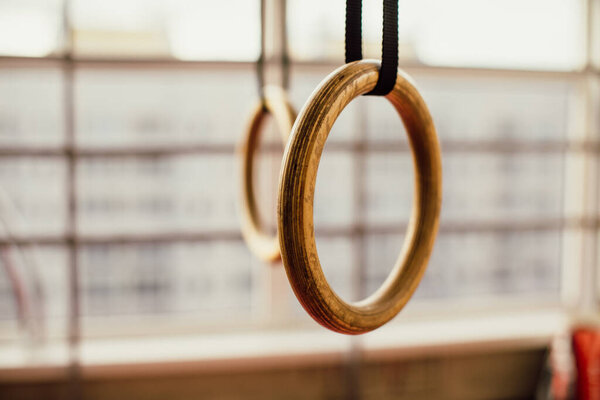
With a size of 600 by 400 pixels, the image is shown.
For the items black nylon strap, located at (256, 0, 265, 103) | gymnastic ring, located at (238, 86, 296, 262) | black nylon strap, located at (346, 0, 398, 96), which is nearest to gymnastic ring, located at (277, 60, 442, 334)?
black nylon strap, located at (346, 0, 398, 96)

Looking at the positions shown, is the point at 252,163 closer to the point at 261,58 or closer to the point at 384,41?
the point at 261,58

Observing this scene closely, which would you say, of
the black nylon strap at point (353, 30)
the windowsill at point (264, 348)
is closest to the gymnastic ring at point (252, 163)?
the black nylon strap at point (353, 30)

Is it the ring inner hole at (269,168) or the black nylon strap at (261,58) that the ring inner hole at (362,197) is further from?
the black nylon strap at (261,58)

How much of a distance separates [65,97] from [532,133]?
170 centimetres

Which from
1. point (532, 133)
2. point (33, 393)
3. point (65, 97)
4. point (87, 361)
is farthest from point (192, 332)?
point (532, 133)

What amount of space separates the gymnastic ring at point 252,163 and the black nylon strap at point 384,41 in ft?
1.04

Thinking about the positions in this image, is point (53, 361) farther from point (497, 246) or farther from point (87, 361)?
point (497, 246)

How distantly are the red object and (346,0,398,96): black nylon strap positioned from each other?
150 centimetres

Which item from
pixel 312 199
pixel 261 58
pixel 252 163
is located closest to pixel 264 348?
pixel 252 163

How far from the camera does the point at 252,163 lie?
1.13 metres

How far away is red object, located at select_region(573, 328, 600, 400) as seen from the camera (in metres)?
1.64

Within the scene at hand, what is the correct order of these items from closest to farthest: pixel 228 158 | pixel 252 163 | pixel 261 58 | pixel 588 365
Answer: pixel 261 58
pixel 252 163
pixel 588 365
pixel 228 158

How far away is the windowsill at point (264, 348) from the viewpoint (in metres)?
1.58

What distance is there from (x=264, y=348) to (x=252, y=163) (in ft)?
2.60
